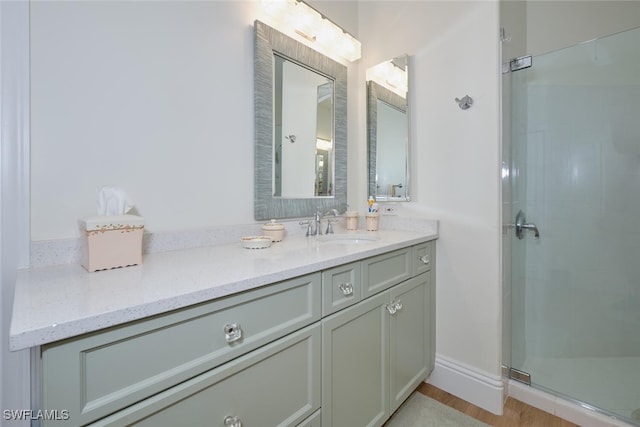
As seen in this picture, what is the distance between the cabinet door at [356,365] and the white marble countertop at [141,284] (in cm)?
23

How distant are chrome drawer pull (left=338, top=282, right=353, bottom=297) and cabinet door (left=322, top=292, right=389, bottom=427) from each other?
62 millimetres

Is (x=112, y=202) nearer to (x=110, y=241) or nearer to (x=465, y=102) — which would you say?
(x=110, y=241)

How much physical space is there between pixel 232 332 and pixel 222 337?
0.03m

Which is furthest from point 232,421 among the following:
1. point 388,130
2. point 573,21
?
point 573,21

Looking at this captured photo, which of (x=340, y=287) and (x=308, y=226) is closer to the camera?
(x=340, y=287)

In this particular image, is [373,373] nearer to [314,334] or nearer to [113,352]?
[314,334]

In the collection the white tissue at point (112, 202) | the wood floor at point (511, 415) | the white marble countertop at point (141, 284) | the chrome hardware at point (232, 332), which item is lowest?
the wood floor at point (511, 415)

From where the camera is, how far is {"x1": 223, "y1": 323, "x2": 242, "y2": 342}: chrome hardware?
2.45ft

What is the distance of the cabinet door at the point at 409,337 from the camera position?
1.36 metres

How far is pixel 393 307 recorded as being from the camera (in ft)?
4.40

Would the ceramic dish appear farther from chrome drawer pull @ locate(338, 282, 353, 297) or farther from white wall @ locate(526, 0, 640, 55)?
white wall @ locate(526, 0, 640, 55)

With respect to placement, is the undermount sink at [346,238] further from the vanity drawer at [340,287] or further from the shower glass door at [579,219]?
the shower glass door at [579,219]

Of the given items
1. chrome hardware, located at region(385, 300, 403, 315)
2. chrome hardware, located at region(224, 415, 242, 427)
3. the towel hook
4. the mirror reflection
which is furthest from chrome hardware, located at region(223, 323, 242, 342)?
the towel hook

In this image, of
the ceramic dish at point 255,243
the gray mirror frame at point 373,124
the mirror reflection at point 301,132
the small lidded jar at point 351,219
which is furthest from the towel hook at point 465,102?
the ceramic dish at point 255,243
